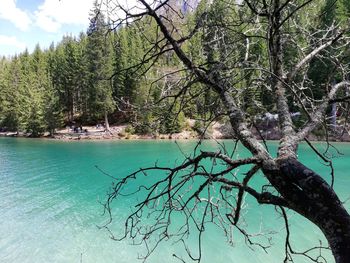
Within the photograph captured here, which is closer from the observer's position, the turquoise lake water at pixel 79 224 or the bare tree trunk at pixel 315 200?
the bare tree trunk at pixel 315 200

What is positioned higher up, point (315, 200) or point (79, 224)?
point (315, 200)

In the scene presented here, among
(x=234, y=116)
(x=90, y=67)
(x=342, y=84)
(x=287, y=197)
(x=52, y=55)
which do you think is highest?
(x=52, y=55)

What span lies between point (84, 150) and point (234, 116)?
32882mm

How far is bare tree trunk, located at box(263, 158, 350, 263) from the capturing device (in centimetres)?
152

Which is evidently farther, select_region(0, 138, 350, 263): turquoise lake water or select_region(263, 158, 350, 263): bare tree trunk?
select_region(0, 138, 350, 263): turquoise lake water

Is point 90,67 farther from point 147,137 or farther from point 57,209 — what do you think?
point 57,209

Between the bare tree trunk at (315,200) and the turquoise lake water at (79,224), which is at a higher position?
the bare tree trunk at (315,200)

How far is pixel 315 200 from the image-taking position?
5.30 ft

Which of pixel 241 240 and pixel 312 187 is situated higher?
pixel 312 187

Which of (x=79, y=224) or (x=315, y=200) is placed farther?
(x=79, y=224)

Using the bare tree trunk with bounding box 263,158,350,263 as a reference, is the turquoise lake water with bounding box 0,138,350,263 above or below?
below

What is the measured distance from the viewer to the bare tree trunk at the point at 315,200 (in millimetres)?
1520

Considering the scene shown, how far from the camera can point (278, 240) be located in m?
10.2

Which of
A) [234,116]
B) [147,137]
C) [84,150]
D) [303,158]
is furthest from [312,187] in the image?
[147,137]
